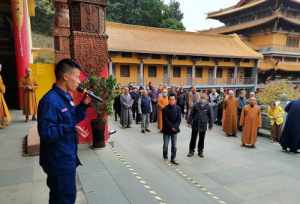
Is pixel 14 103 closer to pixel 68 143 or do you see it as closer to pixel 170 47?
pixel 68 143

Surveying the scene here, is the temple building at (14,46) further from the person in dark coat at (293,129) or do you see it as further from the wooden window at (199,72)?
the wooden window at (199,72)

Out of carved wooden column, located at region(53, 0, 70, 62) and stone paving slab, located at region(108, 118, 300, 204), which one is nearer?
stone paving slab, located at region(108, 118, 300, 204)

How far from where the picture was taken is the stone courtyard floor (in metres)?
3.55

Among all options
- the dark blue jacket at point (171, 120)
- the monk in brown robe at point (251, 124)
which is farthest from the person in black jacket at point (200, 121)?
the monk in brown robe at point (251, 124)

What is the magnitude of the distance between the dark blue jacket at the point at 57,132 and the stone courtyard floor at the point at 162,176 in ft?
4.21

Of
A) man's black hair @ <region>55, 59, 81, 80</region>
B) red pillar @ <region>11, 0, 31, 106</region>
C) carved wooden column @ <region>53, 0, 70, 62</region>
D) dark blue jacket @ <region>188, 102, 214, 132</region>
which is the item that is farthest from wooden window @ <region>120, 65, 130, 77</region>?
man's black hair @ <region>55, 59, 81, 80</region>

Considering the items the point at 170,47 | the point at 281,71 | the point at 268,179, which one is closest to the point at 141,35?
the point at 170,47

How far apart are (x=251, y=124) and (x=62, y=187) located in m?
7.32

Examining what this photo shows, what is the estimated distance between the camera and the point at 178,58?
2575 cm

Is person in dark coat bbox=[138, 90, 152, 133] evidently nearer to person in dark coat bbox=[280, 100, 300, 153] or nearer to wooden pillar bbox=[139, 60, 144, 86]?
person in dark coat bbox=[280, 100, 300, 153]

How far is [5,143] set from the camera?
554 cm

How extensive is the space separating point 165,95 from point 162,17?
113 ft

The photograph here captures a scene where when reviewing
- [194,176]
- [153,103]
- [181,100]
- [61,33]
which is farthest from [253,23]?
[194,176]

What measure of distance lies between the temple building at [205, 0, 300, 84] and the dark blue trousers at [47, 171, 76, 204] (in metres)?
31.4
